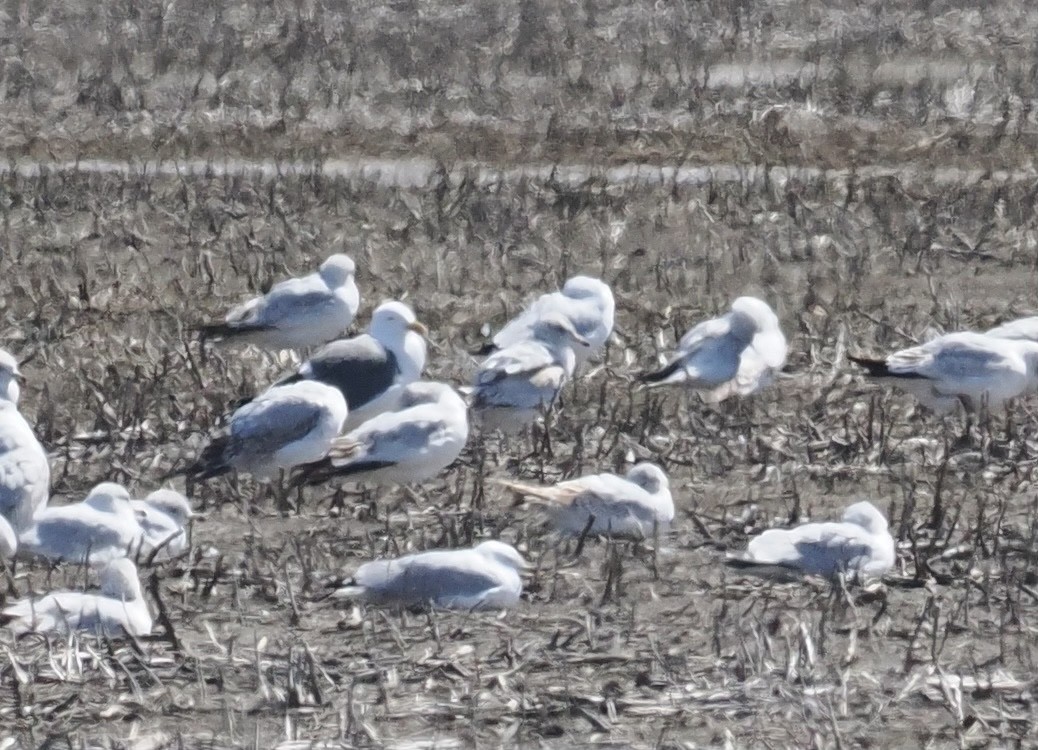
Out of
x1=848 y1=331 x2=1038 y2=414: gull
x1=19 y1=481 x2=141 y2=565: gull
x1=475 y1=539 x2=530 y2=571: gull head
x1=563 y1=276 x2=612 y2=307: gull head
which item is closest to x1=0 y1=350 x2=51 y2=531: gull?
x1=19 y1=481 x2=141 y2=565: gull

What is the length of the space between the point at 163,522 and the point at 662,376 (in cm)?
240

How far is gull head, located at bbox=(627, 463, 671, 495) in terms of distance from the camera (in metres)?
7.11

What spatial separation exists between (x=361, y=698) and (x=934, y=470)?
3.09 meters

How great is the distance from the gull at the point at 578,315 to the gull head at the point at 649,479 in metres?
1.63

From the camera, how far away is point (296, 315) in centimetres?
914

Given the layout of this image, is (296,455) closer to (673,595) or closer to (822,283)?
Result: (673,595)

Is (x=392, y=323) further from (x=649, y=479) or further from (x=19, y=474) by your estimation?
(x=19, y=474)

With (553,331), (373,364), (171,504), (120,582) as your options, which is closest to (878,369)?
(553,331)

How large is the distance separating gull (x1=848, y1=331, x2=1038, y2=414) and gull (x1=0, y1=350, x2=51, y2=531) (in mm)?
3068

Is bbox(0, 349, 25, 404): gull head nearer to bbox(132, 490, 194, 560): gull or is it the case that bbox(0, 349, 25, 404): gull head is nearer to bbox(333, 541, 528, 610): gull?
bbox(132, 490, 194, 560): gull

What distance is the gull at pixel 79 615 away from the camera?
5.90 metres

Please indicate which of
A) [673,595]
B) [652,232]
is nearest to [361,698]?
[673,595]

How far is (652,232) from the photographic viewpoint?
39.7 feet

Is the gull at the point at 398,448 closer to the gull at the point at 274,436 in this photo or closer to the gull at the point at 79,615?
the gull at the point at 274,436
